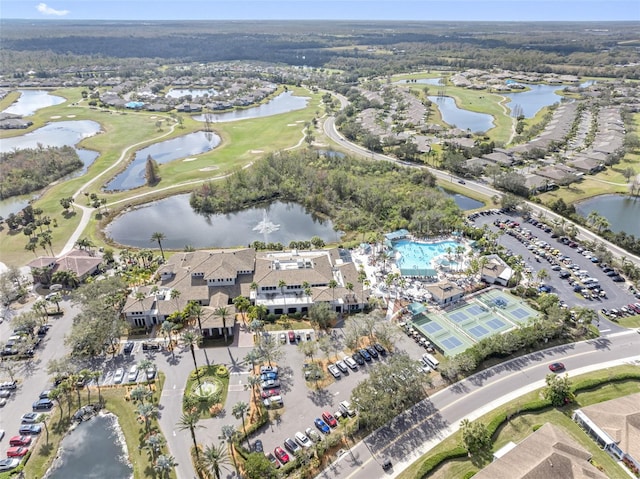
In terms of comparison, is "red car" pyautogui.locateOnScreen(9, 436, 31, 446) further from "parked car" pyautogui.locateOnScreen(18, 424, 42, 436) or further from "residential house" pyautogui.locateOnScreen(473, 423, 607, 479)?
"residential house" pyautogui.locateOnScreen(473, 423, 607, 479)

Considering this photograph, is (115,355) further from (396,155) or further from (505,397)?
(396,155)

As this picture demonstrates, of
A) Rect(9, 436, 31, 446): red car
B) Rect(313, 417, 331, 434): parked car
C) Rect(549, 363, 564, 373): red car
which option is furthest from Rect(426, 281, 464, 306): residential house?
Rect(9, 436, 31, 446): red car

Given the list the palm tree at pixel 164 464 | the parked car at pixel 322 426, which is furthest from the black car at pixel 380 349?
the palm tree at pixel 164 464

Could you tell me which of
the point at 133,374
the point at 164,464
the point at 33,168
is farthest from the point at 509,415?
the point at 33,168

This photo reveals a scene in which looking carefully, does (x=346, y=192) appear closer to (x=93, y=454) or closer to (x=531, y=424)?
(x=531, y=424)

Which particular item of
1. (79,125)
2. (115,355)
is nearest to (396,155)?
(115,355)

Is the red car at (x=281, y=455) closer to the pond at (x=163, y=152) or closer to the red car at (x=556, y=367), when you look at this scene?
the red car at (x=556, y=367)
